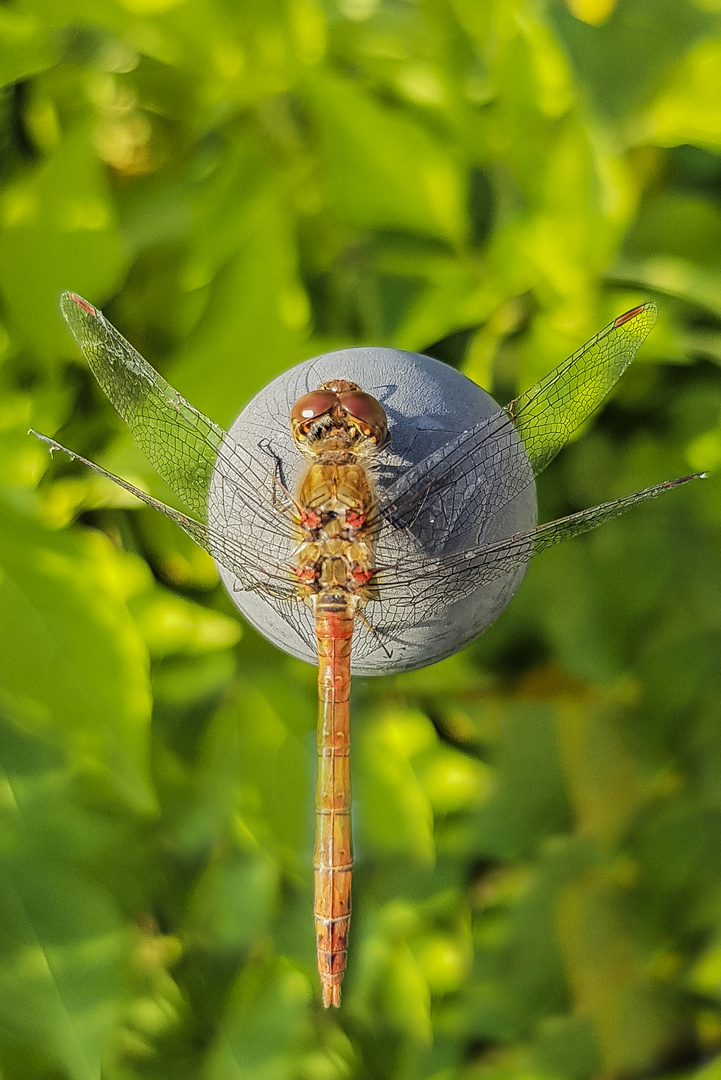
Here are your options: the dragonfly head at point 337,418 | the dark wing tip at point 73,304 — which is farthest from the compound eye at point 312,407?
the dark wing tip at point 73,304

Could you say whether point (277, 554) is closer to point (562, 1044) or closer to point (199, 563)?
point (199, 563)

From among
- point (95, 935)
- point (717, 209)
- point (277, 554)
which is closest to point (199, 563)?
point (277, 554)

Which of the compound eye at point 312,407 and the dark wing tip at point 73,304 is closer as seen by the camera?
the compound eye at point 312,407

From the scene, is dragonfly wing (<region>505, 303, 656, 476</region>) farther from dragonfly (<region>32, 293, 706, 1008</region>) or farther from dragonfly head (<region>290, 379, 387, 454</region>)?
dragonfly head (<region>290, 379, 387, 454</region>)

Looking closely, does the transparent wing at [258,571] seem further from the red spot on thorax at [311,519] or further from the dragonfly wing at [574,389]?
the dragonfly wing at [574,389]

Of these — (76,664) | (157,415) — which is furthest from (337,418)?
(76,664)

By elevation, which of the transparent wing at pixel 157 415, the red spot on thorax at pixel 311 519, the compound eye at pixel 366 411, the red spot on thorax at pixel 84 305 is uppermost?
the red spot on thorax at pixel 84 305

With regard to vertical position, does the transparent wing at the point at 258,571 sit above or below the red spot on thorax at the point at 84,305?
below

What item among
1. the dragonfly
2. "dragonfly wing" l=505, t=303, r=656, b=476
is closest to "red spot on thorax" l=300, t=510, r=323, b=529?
the dragonfly

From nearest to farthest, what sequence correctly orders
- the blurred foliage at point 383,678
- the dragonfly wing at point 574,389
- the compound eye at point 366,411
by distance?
the compound eye at point 366,411 < the dragonfly wing at point 574,389 < the blurred foliage at point 383,678
